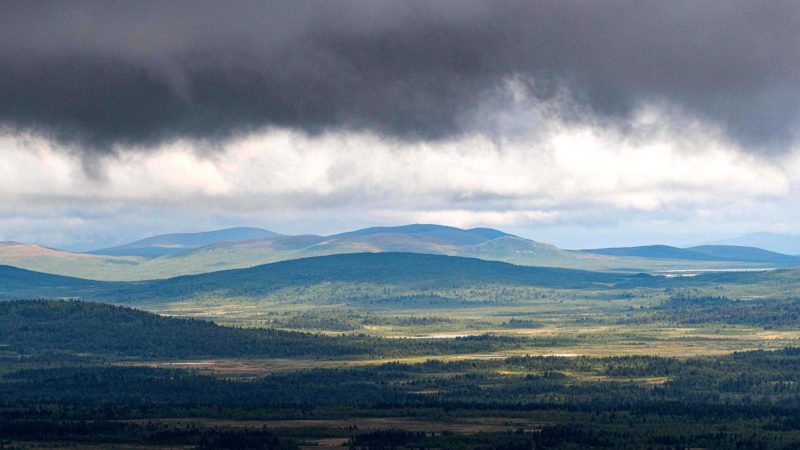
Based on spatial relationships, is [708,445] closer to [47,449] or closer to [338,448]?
[338,448]

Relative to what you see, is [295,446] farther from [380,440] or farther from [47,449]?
[47,449]

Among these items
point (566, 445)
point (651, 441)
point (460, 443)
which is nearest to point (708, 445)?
point (651, 441)

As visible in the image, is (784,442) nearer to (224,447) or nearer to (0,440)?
(224,447)

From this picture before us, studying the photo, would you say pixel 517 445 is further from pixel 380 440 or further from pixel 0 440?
pixel 0 440

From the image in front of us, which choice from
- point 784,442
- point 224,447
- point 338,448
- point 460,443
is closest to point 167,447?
point 224,447

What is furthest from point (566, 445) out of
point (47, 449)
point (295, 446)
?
point (47, 449)

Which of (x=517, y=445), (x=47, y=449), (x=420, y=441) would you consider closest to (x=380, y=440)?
(x=420, y=441)
